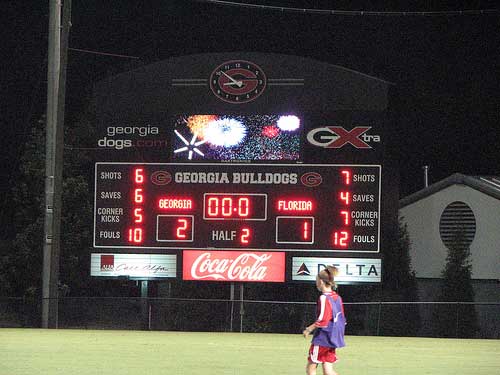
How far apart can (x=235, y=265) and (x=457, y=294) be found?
876cm

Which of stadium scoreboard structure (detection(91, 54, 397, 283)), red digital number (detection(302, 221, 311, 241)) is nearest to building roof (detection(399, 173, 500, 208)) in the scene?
stadium scoreboard structure (detection(91, 54, 397, 283))

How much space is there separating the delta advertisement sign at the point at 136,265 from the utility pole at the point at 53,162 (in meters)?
1.07

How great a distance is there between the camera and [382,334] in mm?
21141

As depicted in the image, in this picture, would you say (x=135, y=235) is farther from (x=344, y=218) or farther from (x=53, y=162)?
(x=344, y=218)

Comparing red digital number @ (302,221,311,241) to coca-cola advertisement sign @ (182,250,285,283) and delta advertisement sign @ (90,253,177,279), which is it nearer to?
coca-cola advertisement sign @ (182,250,285,283)

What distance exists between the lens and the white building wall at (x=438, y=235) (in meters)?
29.4

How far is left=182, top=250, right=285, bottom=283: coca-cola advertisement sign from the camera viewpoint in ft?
65.1

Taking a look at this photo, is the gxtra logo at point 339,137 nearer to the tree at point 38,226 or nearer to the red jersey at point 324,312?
the red jersey at point 324,312

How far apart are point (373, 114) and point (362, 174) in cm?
118

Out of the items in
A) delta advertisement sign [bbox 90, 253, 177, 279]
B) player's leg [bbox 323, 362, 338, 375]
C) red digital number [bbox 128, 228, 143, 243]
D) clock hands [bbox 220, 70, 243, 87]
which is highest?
clock hands [bbox 220, 70, 243, 87]

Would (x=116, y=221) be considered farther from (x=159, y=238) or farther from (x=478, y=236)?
(x=478, y=236)

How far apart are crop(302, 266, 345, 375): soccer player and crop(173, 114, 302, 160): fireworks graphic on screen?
9.82 m

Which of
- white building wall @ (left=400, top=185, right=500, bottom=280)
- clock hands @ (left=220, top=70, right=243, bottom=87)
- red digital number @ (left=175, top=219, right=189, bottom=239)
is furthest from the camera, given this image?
white building wall @ (left=400, top=185, right=500, bottom=280)

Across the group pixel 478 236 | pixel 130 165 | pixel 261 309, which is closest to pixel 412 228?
pixel 478 236
